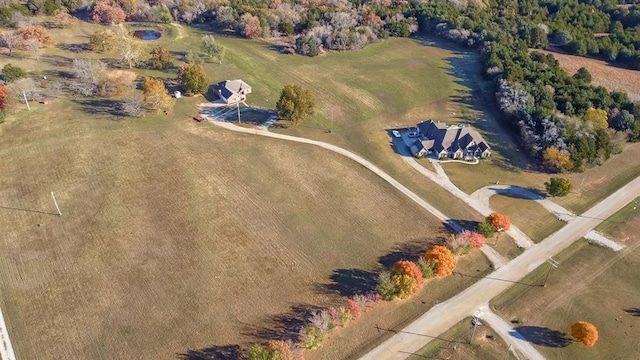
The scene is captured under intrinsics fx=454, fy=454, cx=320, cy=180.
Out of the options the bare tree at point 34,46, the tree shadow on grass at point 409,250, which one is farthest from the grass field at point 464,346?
the bare tree at point 34,46

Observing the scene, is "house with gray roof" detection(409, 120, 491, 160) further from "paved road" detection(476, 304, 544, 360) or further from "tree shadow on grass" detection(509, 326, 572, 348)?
"tree shadow on grass" detection(509, 326, 572, 348)

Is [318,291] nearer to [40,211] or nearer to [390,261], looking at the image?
[390,261]

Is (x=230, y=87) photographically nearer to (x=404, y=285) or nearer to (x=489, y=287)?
(x=404, y=285)

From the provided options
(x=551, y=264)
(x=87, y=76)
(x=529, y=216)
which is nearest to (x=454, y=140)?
(x=529, y=216)

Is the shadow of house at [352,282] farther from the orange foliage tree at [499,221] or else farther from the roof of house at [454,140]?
the roof of house at [454,140]

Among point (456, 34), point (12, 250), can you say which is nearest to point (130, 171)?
point (12, 250)
